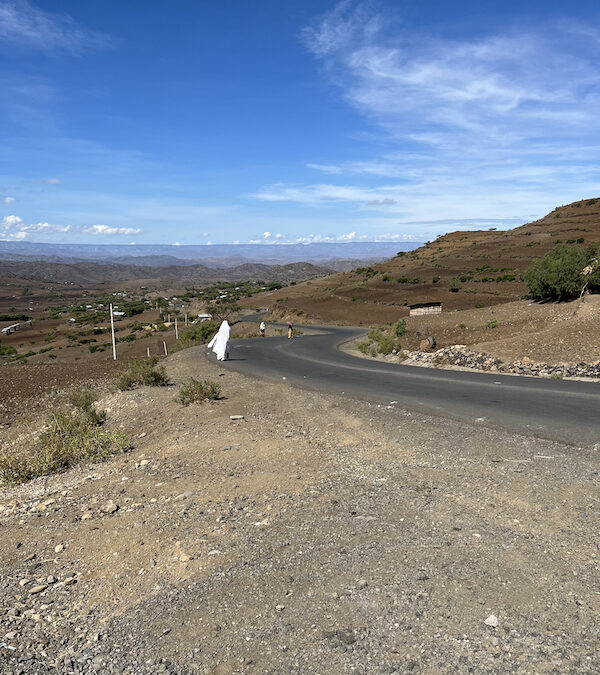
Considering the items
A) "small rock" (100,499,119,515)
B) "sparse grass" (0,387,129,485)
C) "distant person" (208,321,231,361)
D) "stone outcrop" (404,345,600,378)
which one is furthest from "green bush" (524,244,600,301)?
"small rock" (100,499,119,515)

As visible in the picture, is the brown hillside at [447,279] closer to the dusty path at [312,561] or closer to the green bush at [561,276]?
the green bush at [561,276]

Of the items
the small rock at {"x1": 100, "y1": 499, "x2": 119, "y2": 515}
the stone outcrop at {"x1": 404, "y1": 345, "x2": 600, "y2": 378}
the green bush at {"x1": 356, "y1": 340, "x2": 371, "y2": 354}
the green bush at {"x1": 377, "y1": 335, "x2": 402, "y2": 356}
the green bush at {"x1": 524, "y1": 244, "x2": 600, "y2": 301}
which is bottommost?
the green bush at {"x1": 356, "y1": 340, "x2": 371, "y2": 354}

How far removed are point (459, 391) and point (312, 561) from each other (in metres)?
9.71

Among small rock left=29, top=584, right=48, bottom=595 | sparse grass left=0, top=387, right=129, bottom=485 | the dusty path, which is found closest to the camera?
the dusty path

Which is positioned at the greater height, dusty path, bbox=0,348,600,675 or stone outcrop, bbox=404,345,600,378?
dusty path, bbox=0,348,600,675

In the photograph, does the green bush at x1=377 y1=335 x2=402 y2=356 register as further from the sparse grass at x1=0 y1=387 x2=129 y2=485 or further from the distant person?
the sparse grass at x1=0 y1=387 x2=129 y2=485

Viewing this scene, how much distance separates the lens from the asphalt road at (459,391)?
9827 mm

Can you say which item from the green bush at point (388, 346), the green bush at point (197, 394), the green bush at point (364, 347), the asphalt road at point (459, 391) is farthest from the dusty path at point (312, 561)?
the green bush at point (364, 347)

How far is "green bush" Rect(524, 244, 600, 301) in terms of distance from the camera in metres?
27.6

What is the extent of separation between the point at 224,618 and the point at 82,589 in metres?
1.53

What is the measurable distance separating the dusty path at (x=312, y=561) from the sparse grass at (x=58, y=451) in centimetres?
63

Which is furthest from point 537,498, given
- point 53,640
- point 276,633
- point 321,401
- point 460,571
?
point 321,401

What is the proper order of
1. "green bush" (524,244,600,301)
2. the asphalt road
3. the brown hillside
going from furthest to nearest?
the brown hillside, "green bush" (524,244,600,301), the asphalt road

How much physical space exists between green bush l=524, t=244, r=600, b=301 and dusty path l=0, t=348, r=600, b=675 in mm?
22140
